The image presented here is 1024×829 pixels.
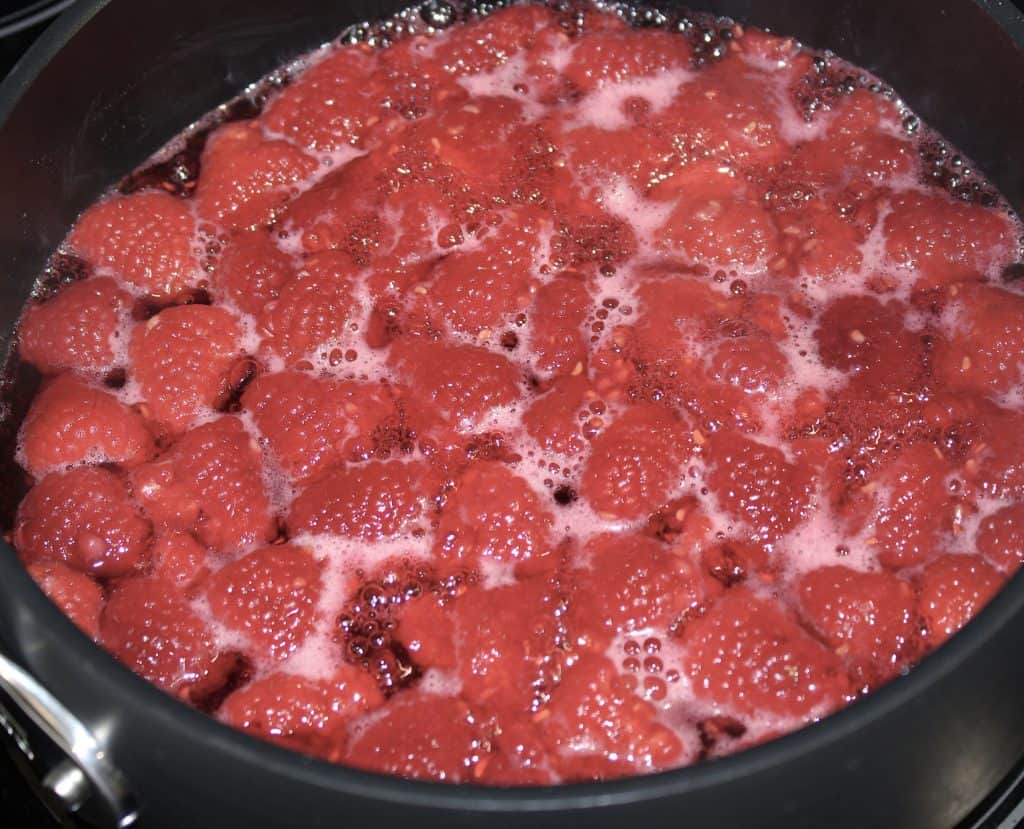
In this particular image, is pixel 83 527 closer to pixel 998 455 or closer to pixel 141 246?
pixel 141 246

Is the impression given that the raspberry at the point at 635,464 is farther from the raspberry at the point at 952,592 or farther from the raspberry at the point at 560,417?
the raspberry at the point at 952,592

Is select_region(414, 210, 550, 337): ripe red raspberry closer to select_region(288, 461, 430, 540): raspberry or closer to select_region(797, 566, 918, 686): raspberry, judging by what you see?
select_region(288, 461, 430, 540): raspberry

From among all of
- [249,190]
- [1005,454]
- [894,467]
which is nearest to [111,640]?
[249,190]

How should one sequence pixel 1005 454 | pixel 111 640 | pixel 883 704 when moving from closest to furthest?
1. pixel 883 704
2. pixel 111 640
3. pixel 1005 454

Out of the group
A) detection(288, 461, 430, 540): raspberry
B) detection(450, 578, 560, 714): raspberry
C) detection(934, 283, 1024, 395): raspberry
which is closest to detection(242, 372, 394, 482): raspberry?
detection(288, 461, 430, 540): raspberry

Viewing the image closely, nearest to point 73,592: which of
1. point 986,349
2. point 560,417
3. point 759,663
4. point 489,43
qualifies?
point 560,417

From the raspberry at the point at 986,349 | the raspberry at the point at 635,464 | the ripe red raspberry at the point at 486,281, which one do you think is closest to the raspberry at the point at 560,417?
the raspberry at the point at 635,464

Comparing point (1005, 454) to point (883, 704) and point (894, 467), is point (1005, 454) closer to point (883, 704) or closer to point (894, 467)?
point (894, 467)
